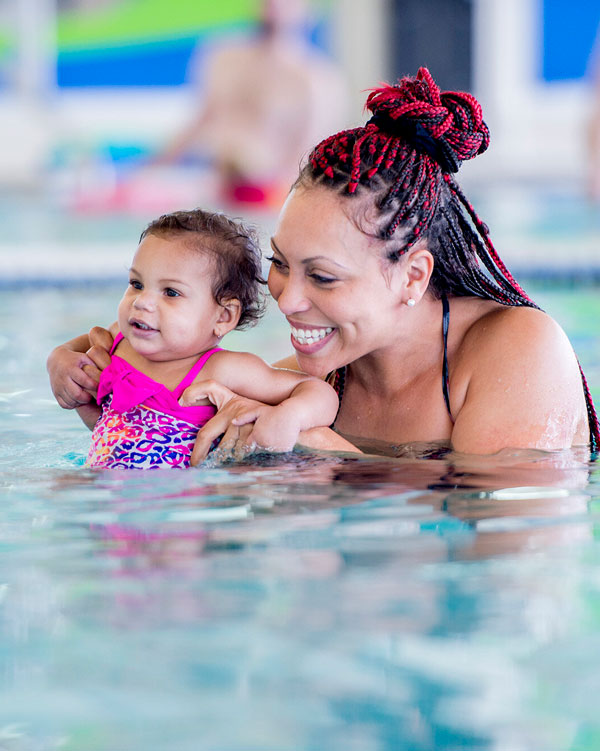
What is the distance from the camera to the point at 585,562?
227 centimetres

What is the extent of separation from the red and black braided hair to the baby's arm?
425mm

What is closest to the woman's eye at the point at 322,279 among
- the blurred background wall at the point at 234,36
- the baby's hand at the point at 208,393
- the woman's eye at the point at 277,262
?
the woman's eye at the point at 277,262

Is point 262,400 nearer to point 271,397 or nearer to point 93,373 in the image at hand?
point 271,397

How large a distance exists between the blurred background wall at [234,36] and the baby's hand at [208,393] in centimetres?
1405

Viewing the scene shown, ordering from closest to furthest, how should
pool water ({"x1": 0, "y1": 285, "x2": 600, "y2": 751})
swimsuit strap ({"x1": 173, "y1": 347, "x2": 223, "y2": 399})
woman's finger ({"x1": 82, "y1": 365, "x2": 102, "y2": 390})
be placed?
pool water ({"x1": 0, "y1": 285, "x2": 600, "y2": 751}) < swimsuit strap ({"x1": 173, "y1": 347, "x2": 223, "y2": 399}) < woman's finger ({"x1": 82, "y1": 365, "x2": 102, "y2": 390})

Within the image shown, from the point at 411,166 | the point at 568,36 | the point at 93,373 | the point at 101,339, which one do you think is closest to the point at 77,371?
the point at 93,373

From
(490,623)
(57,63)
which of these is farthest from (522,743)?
(57,63)

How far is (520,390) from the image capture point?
2.82 meters

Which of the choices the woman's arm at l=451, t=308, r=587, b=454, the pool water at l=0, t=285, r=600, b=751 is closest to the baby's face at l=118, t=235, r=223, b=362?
the pool water at l=0, t=285, r=600, b=751

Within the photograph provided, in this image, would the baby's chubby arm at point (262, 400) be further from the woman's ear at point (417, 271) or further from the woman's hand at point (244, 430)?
the woman's ear at point (417, 271)

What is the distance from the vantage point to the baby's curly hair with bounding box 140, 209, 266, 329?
302 cm

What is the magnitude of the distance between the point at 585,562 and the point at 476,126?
120 cm

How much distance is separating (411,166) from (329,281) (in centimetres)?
35

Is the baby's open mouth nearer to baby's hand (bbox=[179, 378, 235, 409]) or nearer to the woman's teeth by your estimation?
baby's hand (bbox=[179, 378, 235, 409])
